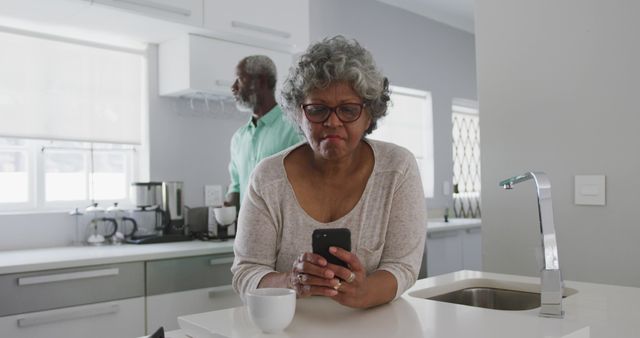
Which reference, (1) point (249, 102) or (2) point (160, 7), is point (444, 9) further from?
(2) point (160, 7)

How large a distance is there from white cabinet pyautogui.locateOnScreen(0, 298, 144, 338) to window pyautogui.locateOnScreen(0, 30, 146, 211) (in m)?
0.81

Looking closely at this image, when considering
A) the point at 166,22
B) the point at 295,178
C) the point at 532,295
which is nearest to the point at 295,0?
the point at 166,22

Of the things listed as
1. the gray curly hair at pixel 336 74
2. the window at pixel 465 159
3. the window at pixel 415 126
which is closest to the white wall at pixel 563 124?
the gray curly hair at pixel 336 74

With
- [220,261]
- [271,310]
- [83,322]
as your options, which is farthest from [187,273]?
[271,310]

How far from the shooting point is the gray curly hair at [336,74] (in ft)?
4.52

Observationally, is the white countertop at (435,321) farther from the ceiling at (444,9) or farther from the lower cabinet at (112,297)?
the ceiling at (444,9)

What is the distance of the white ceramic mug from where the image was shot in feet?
3.37

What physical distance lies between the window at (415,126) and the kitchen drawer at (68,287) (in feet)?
8.86

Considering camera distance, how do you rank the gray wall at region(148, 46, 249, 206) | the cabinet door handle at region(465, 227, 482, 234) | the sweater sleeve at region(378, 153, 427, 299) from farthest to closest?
1. the cabinet door handle at region(465, 227, 482, 234)
2. the gray wall at region(148, 46, 249, 206)
3. the sweater sleeve at region(378, 153, 427, 299)

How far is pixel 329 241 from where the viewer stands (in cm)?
119

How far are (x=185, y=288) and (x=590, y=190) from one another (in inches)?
66.1

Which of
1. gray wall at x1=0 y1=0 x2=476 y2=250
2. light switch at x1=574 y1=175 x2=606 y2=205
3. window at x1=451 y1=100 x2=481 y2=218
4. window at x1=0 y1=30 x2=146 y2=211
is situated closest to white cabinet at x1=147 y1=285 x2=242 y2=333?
gray wall at x1=0 y1=0 x2=476 y2=250

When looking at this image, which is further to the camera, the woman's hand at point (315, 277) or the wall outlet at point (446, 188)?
the wall outlet at point (446, 188)

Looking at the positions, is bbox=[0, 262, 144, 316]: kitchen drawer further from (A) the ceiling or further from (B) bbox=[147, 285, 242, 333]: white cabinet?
(A) the ceiling
